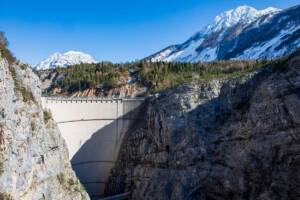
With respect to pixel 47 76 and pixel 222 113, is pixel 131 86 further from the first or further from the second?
pixel 222 113

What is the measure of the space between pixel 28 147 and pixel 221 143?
87.6 ft

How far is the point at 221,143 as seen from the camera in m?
63.6

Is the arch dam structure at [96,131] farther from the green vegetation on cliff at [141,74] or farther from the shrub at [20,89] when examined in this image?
the green vegetation on cliff at [141,74]

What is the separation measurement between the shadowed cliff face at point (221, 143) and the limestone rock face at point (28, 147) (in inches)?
559

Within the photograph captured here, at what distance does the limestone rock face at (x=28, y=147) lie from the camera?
1933 inches

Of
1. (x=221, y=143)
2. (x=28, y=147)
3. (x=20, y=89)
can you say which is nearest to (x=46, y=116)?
(x=20, y=89)

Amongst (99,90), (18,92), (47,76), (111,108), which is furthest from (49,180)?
(47,76)

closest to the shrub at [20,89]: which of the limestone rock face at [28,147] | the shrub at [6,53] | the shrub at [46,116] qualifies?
the limestone rock face at [28,147]

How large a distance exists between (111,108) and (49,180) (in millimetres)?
26483

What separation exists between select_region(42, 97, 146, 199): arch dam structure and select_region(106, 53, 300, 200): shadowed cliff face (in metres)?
2.21

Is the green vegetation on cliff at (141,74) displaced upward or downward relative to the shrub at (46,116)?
upward

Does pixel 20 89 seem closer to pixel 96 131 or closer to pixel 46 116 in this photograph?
pixel 46 116

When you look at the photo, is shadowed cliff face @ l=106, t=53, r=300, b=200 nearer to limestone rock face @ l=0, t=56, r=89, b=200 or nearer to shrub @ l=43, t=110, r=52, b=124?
limestone rock face @ l=0, t=56, r=89, b=200

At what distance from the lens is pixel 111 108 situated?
262 feet
